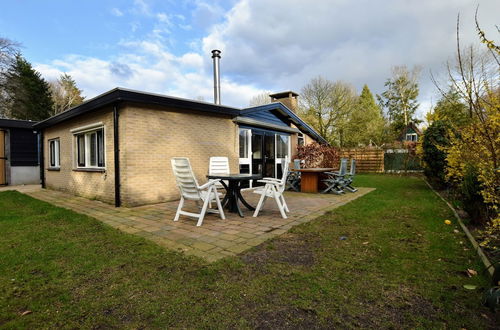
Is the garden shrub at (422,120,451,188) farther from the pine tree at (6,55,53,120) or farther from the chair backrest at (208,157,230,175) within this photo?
the pine tree at (6,55,53,120)

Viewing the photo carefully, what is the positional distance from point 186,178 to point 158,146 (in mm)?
2527

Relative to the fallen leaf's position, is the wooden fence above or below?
above

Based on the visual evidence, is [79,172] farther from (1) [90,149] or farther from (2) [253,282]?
(2) [253,282]

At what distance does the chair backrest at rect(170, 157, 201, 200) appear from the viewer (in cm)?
428

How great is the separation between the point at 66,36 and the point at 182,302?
13489 mm

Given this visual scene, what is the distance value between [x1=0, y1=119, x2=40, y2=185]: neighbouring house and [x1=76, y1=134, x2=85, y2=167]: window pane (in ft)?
19.8

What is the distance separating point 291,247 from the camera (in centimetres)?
325

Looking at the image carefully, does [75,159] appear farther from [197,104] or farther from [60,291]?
[60,291]

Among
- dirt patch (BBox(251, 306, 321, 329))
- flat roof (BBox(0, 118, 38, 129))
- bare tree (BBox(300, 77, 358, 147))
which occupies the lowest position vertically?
dirt patch (BBox(251, 306, 321, 329))

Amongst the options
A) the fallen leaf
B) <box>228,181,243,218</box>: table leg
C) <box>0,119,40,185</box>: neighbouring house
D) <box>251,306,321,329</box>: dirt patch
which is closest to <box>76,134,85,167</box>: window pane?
<box>228,181,243,218</box>: table leg

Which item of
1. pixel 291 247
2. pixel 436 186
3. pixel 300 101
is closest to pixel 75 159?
pixel 291 247

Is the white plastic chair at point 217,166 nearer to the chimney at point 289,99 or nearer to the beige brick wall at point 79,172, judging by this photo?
the beige brick wall at point 79,172

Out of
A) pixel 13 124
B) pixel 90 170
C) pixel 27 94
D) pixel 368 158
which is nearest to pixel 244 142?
pixel 90 170

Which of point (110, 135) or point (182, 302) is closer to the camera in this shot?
point (182, 302)
